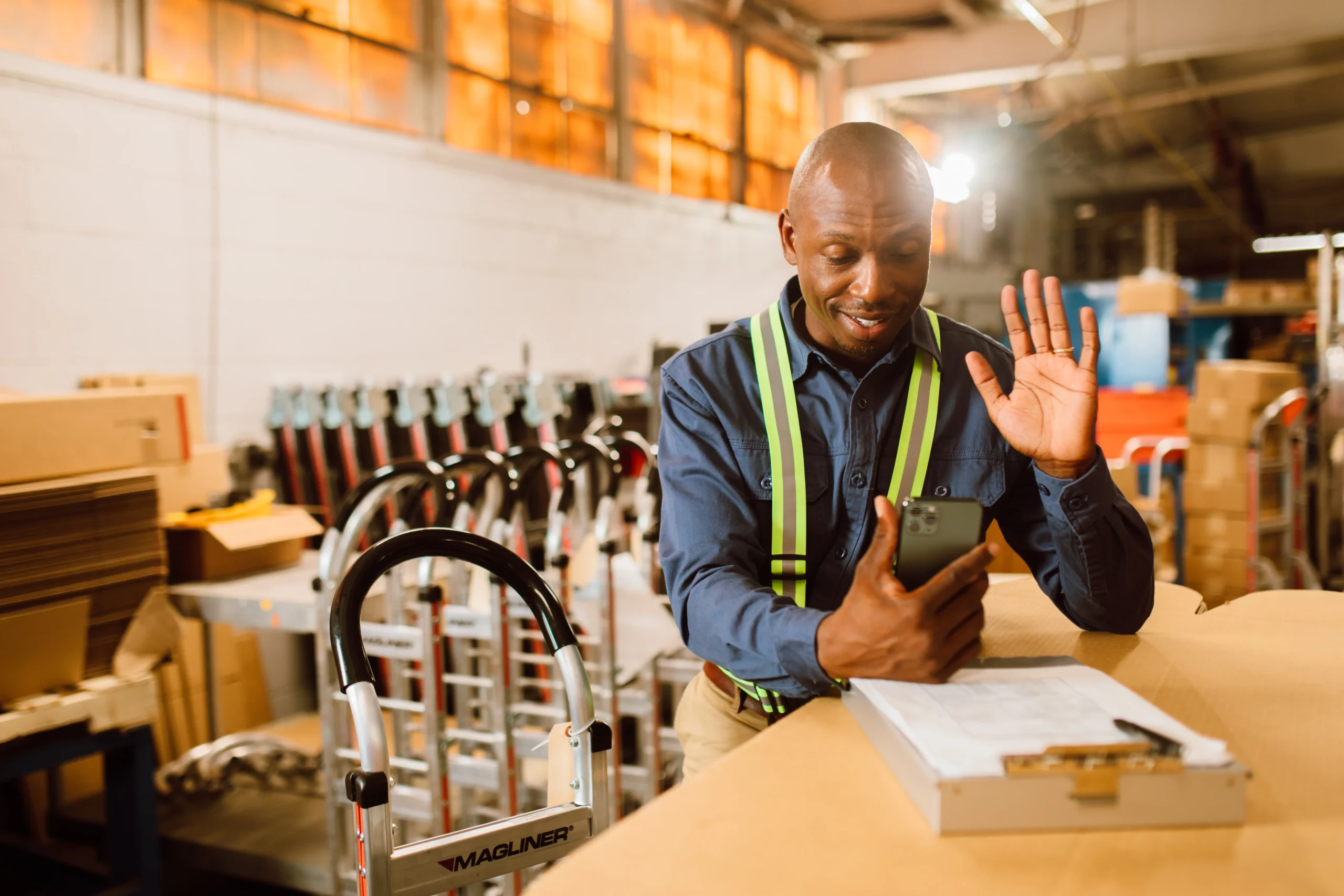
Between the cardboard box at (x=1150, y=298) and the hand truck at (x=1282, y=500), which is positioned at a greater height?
the cardboard box at (x=1150, y=298)

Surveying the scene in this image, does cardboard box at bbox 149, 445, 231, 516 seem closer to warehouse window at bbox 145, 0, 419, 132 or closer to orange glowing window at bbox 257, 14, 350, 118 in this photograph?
warehouse window at bbox 145, 0, 419, 132

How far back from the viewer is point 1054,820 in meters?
0.89

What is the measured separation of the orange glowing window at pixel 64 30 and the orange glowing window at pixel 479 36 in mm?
2231

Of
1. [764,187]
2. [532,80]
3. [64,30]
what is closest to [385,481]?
[64,30]

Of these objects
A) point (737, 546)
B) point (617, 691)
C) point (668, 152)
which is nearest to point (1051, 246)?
point (668, 152)

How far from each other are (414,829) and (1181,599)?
88.0 inches

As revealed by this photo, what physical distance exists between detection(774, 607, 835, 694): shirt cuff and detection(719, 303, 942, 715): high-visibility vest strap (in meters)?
0.18

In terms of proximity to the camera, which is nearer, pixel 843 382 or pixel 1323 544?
pixel 843 382

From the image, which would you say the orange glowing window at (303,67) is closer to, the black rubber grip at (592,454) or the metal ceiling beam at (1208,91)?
the black rubber grip at (592,454)

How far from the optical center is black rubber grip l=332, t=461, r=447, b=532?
2.52 metres

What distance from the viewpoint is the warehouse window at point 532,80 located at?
20.7 feet

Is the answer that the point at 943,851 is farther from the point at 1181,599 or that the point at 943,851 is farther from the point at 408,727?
the point at 408,727

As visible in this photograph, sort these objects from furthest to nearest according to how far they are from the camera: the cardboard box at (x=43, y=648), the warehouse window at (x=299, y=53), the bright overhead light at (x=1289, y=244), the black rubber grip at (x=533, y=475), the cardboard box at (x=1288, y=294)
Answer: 1. the bright overhead light at (x=1289, y=244)
2. the cardboard box at (x=1288, y=294)
3. the warehouse window at (x=299, y=53)
4. the black rubber grip at (x=533, y=475)
5. the cardboard box at (x=43, y=648)

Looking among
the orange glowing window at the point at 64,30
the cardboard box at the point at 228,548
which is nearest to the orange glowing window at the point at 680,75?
the orange glowing window at the point at 64,30
